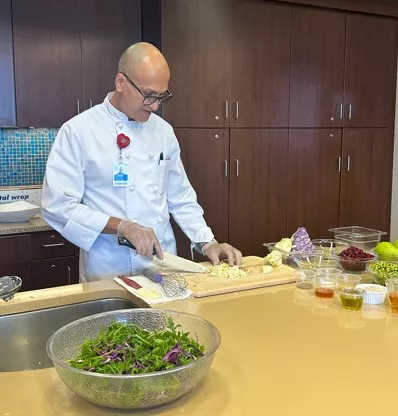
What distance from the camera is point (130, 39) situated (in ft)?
10.9

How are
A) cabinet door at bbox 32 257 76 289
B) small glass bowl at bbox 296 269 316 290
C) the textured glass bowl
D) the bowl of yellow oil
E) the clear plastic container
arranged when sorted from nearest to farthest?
the textured glass bowl < the bowl of yellow oil < small glass bowl at bbox 296 269 316 290 < the clear plastic container < cabinet door at bbox 32 257 76 289

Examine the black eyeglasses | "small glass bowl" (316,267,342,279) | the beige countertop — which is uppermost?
the black eyeglasses

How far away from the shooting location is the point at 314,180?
385cm

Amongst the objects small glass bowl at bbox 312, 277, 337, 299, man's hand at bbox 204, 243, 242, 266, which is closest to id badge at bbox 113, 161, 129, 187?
man's hand at bbox 204, 243, 242, 266

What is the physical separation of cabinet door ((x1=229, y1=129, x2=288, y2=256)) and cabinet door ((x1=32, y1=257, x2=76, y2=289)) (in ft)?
3.47

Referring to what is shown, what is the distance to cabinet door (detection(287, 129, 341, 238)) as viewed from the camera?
375 cm

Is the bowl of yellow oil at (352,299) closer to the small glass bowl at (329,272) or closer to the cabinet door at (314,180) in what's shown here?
the small glass bowl at (329,272)

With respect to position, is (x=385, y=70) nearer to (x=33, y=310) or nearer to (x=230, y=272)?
(x=230, y=272)

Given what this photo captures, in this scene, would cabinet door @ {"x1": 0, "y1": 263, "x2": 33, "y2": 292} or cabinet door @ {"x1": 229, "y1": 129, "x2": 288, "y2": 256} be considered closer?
cabinet door @ {"x1": 0, "y1": 263, "x2": 33, "y2": 292}

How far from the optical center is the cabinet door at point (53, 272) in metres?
3.02

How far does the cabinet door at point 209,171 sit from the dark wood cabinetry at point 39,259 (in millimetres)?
691

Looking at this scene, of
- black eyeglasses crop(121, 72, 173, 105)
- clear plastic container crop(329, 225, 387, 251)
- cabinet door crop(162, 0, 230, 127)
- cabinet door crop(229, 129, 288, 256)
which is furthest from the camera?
cabinet door crop(229, 129, 288, 256)

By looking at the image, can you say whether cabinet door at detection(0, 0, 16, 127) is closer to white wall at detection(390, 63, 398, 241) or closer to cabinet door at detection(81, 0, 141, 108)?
cabinet door at detection(81, 0, 141, 108)

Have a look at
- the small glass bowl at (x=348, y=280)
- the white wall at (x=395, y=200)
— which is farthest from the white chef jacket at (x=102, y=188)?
the white wall at (x=395, y=200)
